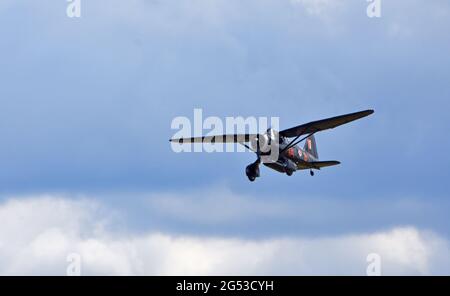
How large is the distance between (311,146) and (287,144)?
708cm

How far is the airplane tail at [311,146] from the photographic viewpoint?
89750 millimetres

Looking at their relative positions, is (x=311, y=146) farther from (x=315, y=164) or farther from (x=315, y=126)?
(x=315, y=126)

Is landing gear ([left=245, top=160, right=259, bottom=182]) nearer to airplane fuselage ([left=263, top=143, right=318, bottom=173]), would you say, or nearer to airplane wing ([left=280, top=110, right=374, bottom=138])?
airplane fuselage ([left=263, top=143, right=318, bottom=173])

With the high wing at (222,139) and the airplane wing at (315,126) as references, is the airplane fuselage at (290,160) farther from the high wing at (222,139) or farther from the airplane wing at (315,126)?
the high wing at (222,139)

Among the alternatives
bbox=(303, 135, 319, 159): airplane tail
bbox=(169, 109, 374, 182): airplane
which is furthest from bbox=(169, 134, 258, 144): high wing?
bbox=(303, 135, 319, 159): airplane tail

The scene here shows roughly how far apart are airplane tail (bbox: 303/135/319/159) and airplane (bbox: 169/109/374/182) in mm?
665

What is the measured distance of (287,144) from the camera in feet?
276

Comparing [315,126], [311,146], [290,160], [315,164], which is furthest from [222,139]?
[315,126]

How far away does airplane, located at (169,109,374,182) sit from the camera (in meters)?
81.9
